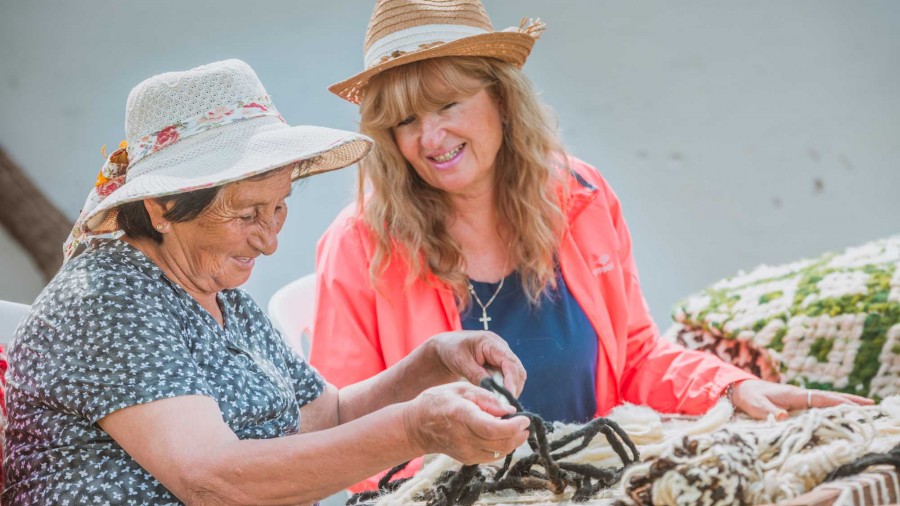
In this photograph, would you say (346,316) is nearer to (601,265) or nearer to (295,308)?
(295,308)

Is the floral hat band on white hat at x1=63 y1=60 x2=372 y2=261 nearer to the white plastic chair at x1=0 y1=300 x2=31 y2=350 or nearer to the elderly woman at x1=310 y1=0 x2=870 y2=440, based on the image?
the white plastic chair at x1=0 y1=300 x2=31 y2=350

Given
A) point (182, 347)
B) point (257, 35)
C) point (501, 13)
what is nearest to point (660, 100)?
point (501, 13)

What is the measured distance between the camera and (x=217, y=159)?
1705mm

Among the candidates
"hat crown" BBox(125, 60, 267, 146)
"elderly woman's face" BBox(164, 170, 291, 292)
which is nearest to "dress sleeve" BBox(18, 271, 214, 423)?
"elderly woman's face" BBox(164, 170, 291, 292)

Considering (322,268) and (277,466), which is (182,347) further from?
(322,268)

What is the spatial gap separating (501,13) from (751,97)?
1242 millimetres

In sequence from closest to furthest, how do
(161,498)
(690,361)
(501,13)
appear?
(161,498) → (690,361) → (501,13)

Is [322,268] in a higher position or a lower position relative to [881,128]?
lower

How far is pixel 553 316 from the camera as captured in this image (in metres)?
2.71

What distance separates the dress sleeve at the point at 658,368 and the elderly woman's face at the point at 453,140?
456 mm

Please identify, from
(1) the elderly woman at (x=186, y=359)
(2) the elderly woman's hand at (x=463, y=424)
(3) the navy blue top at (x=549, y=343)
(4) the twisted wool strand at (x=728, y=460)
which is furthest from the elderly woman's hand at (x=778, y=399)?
(2) the elderly woman's hand at (x=463, y=424)

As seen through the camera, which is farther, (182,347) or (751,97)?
(751,97)

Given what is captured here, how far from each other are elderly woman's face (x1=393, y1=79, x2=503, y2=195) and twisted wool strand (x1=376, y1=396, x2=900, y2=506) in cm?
103

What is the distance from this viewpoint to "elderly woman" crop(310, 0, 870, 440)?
264cm
